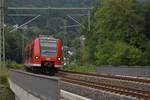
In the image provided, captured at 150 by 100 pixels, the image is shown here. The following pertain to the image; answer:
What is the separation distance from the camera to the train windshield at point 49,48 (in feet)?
143

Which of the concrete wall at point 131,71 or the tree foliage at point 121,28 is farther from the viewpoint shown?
the tree foliage at point 121,28

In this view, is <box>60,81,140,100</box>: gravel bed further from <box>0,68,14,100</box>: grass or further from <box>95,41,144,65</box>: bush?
<box>95,41,144,65</box>: bush

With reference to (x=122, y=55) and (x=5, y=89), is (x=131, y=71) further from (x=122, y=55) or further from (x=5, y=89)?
(x=122, y=55)

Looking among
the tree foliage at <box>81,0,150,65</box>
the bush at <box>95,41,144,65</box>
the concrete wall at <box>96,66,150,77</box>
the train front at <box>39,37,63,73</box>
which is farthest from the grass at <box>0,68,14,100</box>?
the tree foliage at <box>81,0,150,65</box>

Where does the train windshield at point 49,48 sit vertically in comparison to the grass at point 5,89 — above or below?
above

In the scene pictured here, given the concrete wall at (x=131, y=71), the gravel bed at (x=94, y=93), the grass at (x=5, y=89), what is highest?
the concrete wall at (x=131, y=71)

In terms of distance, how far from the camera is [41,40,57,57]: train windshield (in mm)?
43688

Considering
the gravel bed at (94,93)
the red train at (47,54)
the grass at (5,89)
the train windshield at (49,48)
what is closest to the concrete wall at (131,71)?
the red train at (47,54)

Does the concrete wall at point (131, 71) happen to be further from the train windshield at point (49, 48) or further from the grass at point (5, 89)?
the grass at point (5, 89)

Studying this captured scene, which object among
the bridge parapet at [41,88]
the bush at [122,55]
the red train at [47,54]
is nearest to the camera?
the bridge parapet at [41,88]

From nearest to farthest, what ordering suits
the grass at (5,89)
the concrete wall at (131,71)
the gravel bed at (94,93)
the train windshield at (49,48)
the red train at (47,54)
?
the gravel bed at (94,93) → the concrete wall at (131,71) → the red train at (47,54) → the train windshield at (49,48) → the grass at (5,89)

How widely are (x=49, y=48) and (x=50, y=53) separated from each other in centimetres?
41

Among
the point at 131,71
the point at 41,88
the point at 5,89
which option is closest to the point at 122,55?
the point at 5,89

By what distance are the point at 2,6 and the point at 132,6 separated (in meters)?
24.7
